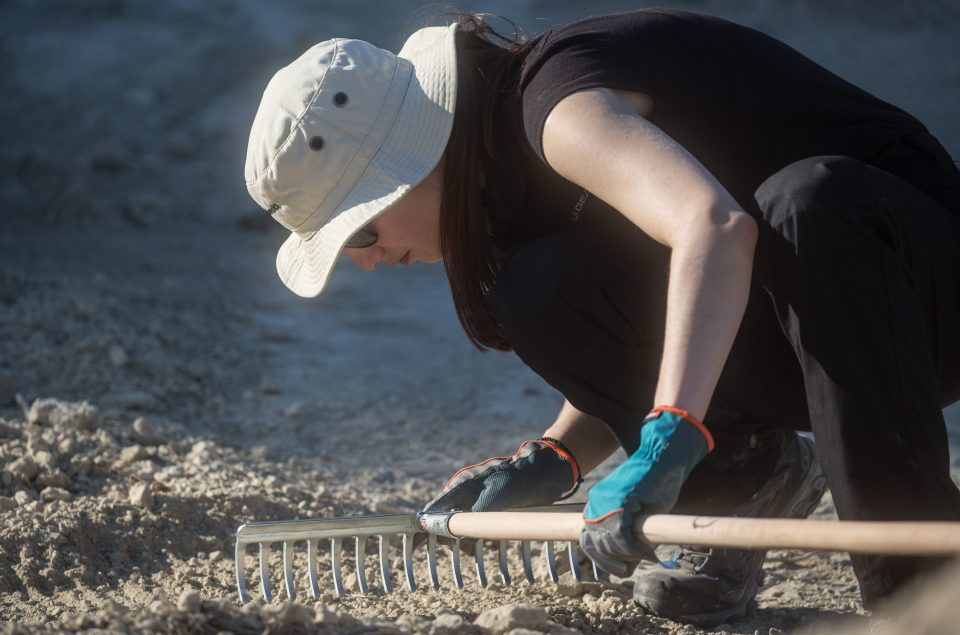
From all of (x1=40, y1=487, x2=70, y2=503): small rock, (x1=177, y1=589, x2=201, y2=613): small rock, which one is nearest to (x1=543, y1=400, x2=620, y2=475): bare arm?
(x1=177, y1=589, x2=201, y2=613): small rock

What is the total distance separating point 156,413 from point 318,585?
1.67m

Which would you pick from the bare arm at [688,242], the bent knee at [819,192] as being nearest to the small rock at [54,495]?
the bare arm at [688,242]

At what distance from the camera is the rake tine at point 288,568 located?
2422 millimetres

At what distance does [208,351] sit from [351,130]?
2.74 meters

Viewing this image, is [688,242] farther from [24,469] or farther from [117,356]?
[117,356]

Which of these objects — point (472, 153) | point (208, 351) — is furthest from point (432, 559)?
point (208, 351)

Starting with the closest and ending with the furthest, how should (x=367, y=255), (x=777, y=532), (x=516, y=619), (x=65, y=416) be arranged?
1. (x=777, y=532)
2. (x=516, y=619)
3. (x=367, y=255)
4. (x=65, y=416)

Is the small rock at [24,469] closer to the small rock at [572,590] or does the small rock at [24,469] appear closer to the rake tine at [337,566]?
the rake tine at [337,566]

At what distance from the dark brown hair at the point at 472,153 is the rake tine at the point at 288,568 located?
671 mm

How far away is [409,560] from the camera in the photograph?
2.51 metres

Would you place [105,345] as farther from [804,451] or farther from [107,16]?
[107,16]

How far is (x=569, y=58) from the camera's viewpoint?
6.32 ft

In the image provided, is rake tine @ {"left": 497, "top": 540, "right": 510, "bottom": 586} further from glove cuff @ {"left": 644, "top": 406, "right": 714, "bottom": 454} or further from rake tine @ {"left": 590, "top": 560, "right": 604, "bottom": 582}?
glove cuff @ {"left": 644, "top": 406, "right": 714, "bottom": 454}

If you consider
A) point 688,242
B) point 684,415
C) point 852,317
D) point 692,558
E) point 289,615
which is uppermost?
point 688,242
